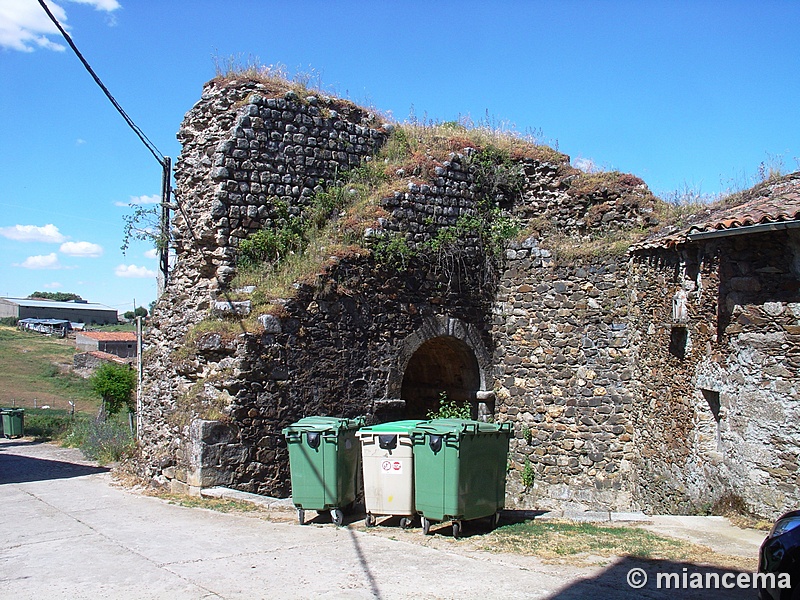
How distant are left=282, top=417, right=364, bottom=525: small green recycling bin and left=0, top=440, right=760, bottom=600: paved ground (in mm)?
263

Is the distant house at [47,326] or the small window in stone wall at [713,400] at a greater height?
the distant house at [47,326]

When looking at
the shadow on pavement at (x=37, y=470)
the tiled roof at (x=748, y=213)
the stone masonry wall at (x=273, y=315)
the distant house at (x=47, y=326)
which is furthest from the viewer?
the distant house at (x=47, y=326)

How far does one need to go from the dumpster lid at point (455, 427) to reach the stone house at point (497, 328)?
Result: 305cm

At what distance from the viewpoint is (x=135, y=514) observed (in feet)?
29.0

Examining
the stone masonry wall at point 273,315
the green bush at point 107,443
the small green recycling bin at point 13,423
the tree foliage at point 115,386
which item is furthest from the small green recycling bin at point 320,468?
the tree foliage at point 115,386

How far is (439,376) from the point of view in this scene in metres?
14.3

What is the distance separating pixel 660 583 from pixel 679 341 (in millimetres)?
4974

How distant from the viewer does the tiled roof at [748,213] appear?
326 inches

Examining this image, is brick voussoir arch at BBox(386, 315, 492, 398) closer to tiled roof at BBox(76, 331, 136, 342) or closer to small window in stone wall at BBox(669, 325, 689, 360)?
small window in stone wall at BBox(669, 325, 689, 360)

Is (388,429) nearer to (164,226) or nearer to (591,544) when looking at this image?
(591,544)

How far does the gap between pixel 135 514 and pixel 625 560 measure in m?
5.77

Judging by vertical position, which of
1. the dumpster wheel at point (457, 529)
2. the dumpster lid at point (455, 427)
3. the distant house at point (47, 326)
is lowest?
the dumpster wheel at point (457, 529)

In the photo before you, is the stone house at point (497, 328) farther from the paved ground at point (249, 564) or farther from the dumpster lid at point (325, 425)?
the dumpster lid at point (325, 425)

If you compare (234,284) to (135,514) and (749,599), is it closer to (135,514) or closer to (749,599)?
(135,514)
